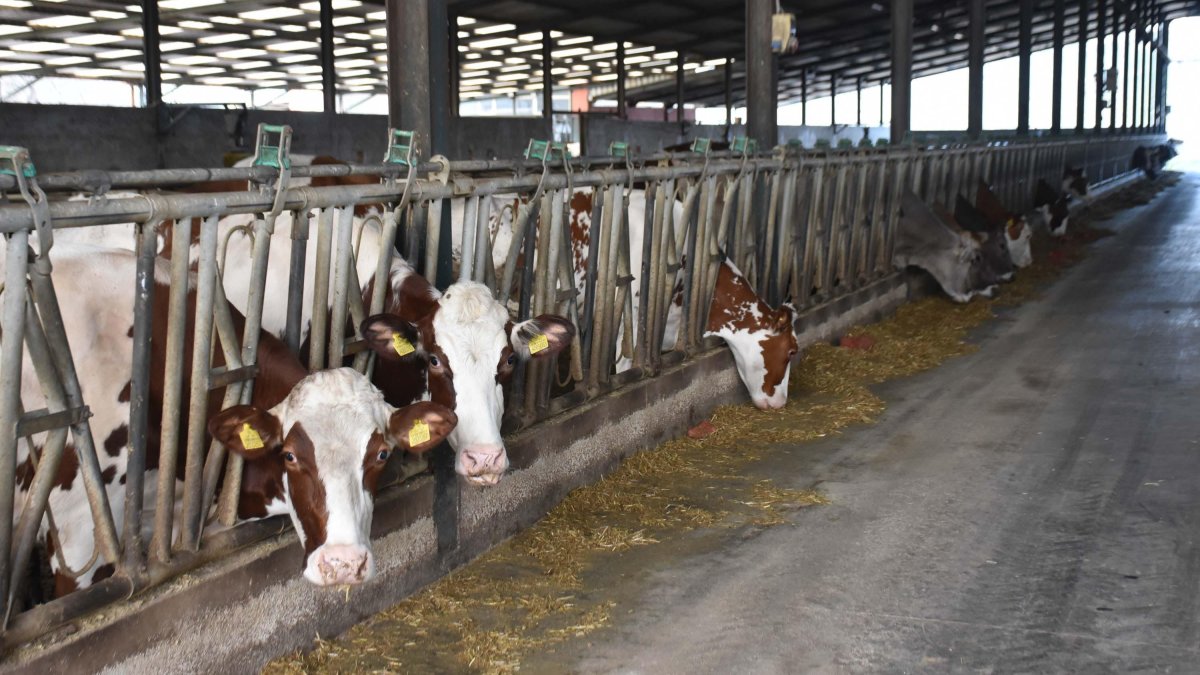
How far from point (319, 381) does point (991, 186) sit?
15832mm

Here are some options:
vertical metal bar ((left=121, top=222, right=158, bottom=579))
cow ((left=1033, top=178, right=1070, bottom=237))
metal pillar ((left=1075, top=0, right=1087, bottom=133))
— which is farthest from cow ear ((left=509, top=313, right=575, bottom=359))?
metal pillar ((left=1075, top=0, right=1087, bottom=133))

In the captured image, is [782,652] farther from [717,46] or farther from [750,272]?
[717,46]

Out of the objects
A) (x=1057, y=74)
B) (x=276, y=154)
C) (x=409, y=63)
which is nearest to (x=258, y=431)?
(x=276, y=154)

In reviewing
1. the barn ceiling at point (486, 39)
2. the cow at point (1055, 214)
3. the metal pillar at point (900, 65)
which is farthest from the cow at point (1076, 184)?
the metal pillar at point (900, 65)

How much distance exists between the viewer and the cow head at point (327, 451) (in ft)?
11.4

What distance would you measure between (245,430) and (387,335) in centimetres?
88

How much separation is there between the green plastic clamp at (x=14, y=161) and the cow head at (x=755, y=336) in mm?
5230

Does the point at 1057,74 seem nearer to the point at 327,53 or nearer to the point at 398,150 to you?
the point at 327,53

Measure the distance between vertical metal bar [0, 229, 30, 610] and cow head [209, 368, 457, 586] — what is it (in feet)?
1.89

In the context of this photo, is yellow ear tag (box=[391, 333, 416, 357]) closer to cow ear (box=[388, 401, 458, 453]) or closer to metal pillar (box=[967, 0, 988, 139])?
cow ear (box=[388, 401, 458, 453])

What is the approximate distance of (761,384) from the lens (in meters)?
7.81

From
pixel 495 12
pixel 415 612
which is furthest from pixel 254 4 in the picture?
pixel 415 612

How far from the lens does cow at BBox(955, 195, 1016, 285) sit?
41.5ft

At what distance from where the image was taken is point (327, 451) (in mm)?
3564
